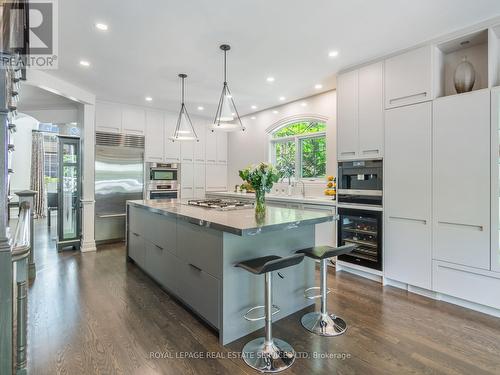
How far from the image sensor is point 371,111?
128 inches

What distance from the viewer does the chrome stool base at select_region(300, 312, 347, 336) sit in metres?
2.17

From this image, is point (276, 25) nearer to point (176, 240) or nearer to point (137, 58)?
point (137, 58)

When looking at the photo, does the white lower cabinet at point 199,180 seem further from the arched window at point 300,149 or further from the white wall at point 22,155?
the white wall at point 22,155

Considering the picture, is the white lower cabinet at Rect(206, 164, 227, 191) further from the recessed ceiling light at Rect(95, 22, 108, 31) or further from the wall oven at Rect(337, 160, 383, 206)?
the recessed ceiling light at Rect(95, 22, 108, 31)

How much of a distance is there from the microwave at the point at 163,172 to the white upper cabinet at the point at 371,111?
3.89 metres

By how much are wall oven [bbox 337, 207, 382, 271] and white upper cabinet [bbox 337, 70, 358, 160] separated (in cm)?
76

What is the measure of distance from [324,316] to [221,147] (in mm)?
4920

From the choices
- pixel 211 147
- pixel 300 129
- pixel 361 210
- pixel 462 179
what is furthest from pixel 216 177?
pixel 462 179

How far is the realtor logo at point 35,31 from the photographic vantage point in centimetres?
188

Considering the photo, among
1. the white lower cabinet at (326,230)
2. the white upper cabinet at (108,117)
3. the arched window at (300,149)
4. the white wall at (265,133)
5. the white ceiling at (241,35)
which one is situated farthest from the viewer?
the white upper cabinet at (108,117)

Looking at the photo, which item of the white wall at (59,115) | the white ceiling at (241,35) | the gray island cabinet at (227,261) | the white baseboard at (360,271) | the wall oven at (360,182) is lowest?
the white baseboard at (360,271)

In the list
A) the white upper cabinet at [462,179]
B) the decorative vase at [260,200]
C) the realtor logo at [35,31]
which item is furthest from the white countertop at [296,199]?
the realtor logo at [35,31]

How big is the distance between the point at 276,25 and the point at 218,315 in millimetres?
2634

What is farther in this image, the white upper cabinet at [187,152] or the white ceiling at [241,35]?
the white upper cabinet at [187,152]
